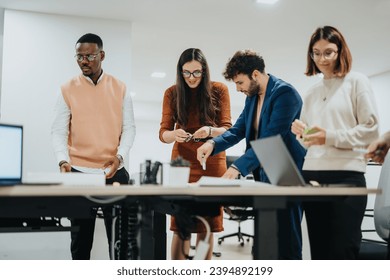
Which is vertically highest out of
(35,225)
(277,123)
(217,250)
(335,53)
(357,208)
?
(335,53)

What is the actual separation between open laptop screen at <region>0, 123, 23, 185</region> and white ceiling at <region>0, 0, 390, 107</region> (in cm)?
267

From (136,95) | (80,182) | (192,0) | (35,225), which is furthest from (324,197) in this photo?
(136,95)

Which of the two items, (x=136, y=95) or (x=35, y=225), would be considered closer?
(x=35, y=225)

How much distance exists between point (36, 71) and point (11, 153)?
281 cm

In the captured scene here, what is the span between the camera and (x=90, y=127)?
2.36 metres

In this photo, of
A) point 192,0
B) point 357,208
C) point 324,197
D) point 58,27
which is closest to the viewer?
point 324,197

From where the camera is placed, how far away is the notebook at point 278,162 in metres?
1.32

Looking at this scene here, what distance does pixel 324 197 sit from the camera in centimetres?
135

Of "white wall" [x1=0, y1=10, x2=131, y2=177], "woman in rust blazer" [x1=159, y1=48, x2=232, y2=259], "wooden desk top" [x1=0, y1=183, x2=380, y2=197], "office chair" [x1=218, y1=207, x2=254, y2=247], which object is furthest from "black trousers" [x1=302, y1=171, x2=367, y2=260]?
"white wall" [x1=0, y1=10, x2=131, y2=177]

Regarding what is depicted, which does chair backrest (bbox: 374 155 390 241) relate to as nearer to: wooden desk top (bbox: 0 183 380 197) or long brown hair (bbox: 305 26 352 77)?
→ long brown hair (bbox: 305 26 352 77)

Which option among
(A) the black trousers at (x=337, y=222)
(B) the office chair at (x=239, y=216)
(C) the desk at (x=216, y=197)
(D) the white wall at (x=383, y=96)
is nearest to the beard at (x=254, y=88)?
(A) the black trousers at (x=337, y=222)

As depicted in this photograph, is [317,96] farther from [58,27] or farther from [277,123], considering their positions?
[58,27]

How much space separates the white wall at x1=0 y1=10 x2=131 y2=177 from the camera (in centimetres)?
404

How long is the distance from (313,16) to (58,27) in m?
2.68
